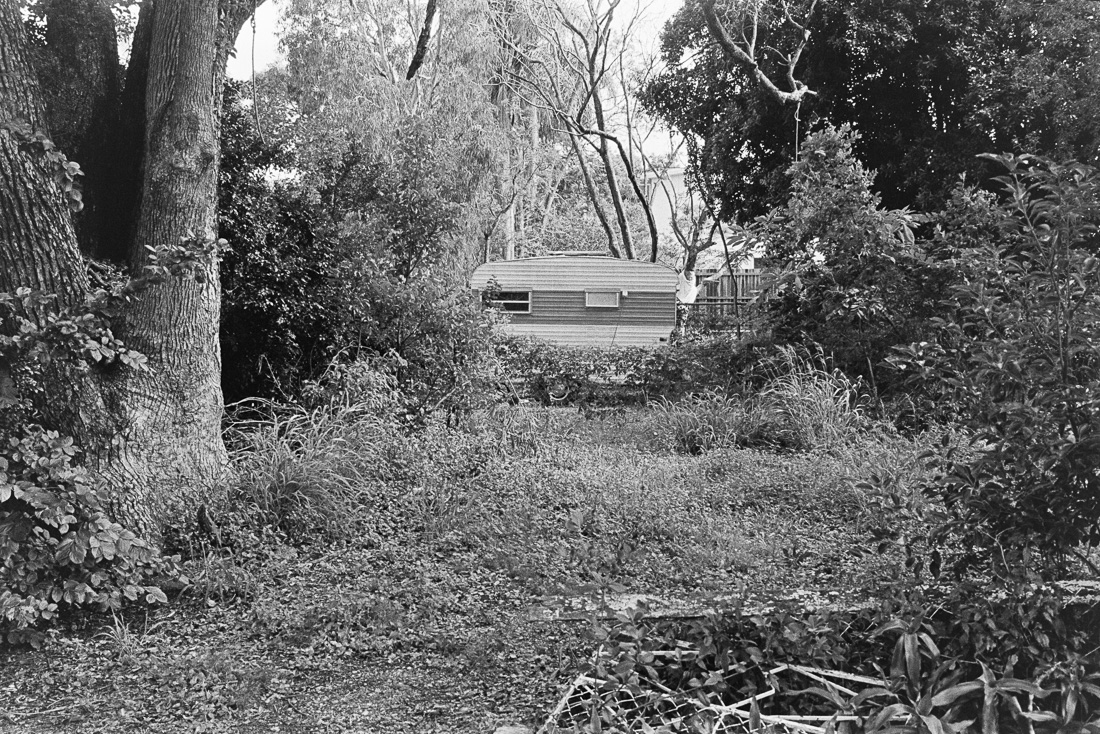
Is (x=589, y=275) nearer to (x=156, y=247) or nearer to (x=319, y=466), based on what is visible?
(x=319, y=466)

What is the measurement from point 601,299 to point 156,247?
14.3 metres

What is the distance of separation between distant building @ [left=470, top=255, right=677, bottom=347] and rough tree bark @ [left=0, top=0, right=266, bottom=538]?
12809 mm

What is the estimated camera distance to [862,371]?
29.9 ft

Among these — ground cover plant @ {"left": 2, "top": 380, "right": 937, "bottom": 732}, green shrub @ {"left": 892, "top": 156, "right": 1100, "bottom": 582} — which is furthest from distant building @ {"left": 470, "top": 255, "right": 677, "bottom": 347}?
green shrub @ {"left": 892, "top": 156, "right": 1100, "bottom": 582}

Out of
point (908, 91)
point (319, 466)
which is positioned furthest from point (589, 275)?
point (319, 466)

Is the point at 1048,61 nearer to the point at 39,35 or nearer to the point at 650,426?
the point at 650,426

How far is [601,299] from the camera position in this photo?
1820 centimetres

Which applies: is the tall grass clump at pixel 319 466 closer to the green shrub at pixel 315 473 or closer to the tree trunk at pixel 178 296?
the green shrub at pixel 315 473

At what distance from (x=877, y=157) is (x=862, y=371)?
30.5 feet

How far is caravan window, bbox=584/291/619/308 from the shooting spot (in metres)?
18.1

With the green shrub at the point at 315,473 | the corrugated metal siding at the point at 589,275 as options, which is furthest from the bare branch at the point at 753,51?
the green shrub at the point at 315,473

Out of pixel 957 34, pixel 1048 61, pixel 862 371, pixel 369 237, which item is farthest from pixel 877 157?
pixel 369 237

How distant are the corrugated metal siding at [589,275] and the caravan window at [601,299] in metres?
0.14

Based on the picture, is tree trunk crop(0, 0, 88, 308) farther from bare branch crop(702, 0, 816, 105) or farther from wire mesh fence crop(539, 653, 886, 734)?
bare branch crop(702, 0, 816, 105)
